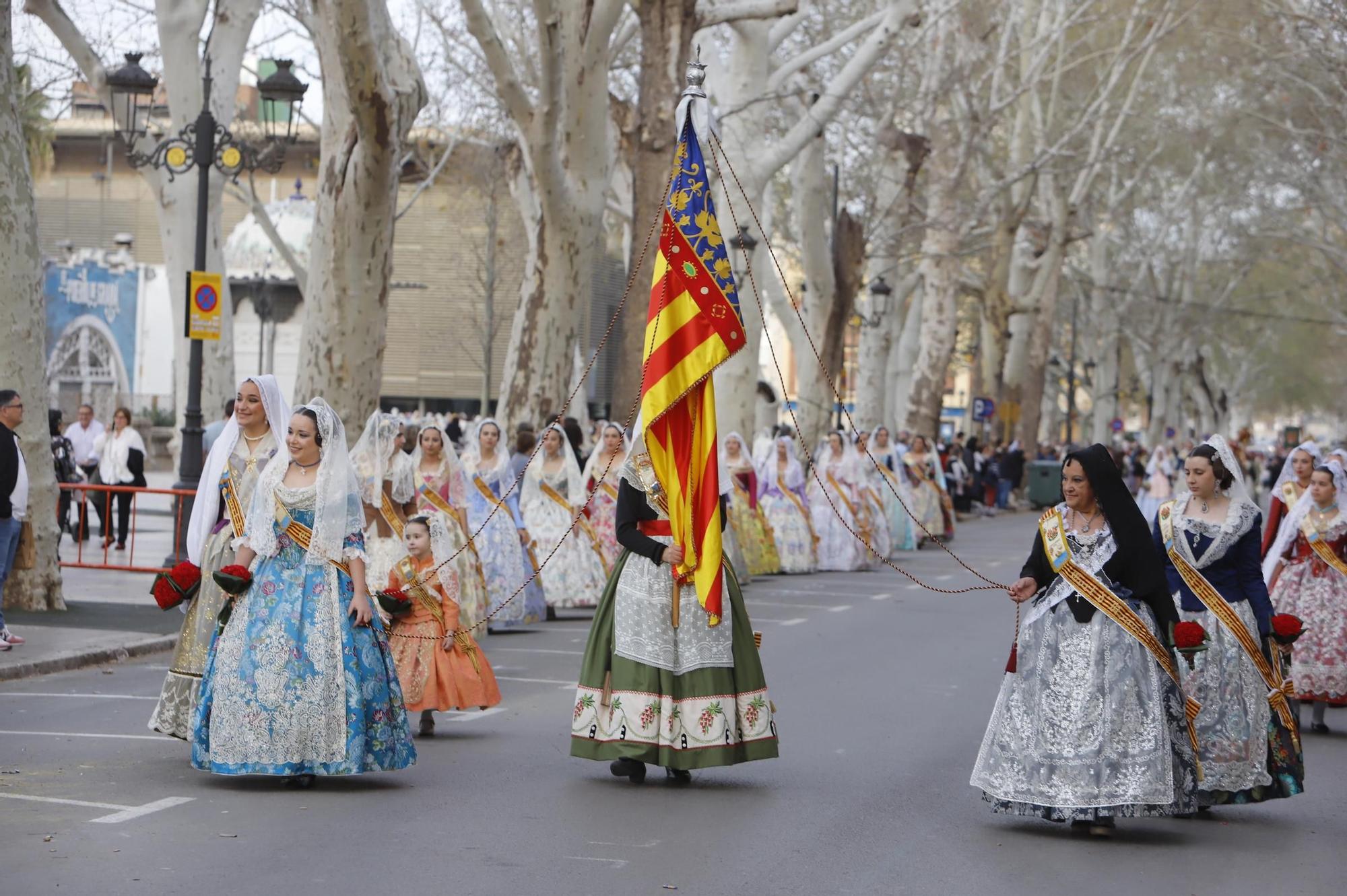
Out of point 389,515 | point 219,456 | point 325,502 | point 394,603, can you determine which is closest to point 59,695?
point 389,515

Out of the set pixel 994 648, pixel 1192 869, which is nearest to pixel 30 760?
pixel 1192 869

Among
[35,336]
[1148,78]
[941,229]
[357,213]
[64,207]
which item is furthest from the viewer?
[64,207]

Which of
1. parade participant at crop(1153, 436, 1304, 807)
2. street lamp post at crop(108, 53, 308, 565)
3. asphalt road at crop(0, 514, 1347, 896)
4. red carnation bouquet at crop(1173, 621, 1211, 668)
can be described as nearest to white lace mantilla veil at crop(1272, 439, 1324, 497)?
asphalt road at crop(0, 514, 1347, 896)

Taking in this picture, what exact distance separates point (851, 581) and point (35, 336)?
11218 mm

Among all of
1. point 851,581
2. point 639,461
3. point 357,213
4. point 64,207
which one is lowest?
point 851,581

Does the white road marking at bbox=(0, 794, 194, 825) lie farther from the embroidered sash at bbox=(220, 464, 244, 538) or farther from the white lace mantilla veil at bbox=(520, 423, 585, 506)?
the white lace mantilla veil at bbox=(520, 423, 585, 506)

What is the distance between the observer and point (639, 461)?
30.7 feet

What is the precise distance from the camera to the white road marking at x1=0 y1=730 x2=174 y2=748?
10227 millimetres

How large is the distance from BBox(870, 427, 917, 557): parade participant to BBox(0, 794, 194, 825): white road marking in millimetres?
19739

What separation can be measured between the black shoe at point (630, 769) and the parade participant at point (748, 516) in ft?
41.8

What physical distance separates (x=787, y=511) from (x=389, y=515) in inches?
513

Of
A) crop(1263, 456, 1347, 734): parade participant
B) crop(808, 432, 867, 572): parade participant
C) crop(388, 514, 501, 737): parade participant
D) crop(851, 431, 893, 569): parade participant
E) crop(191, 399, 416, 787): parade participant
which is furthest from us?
crop(851, 431, 893, 569): parade participant

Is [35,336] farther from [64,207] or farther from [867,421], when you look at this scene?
[64,207]

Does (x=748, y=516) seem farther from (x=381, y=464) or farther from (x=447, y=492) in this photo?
(x=381, y=464)
